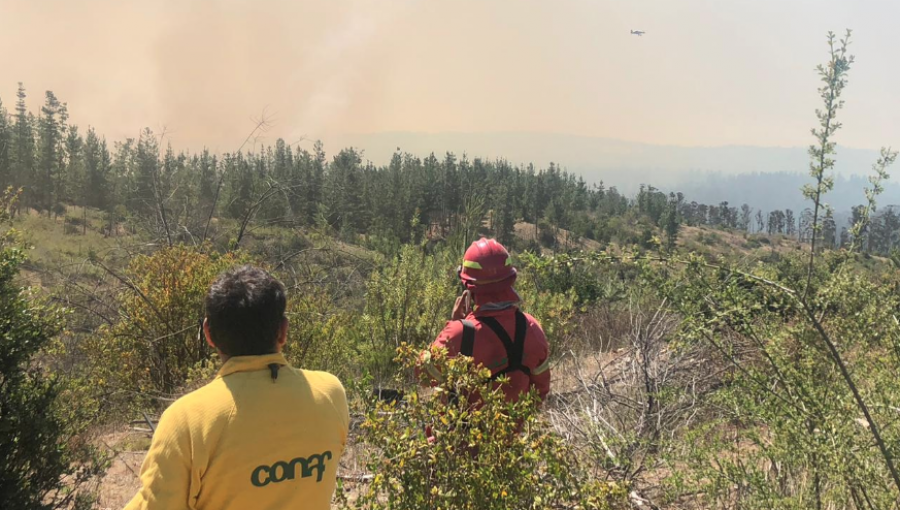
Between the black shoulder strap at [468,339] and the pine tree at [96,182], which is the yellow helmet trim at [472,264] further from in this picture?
the pine tree at [96,182]

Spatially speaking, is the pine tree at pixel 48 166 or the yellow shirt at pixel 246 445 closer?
the yellow shirt at pixel 246 445

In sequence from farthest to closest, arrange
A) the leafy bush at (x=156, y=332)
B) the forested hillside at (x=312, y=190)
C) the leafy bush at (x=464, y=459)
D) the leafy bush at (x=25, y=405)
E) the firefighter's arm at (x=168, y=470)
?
the forested hillside at (x=312, y=190) → the leafy bush at (x=156, y=332) → the leafy bush at (x=25, y=405) → the leafy bush at (x=464, y=459) → the firefighter's arm at (x=168, y=470)

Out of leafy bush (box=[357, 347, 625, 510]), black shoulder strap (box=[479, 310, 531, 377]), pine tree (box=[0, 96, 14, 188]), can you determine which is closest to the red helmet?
black shoulder strap (box=[479, 310, 531, 377])

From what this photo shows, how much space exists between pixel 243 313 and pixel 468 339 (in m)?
1.21

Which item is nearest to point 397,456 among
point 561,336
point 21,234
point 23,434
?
point 23,434

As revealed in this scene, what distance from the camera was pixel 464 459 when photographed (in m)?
1.88

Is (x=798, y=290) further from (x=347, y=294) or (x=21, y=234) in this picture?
(x=347, y=294)

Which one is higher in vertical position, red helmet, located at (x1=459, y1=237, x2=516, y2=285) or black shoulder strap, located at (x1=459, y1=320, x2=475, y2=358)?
red helmet, located at (x1=459, y1=237, x2=516, y2=285)

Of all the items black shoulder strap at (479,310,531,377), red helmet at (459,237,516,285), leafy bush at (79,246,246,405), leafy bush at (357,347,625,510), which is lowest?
leafy bush at (79,246,246,405)

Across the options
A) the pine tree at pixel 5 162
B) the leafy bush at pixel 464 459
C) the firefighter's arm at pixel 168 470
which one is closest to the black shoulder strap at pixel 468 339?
the leafy bush at pixel 464 459

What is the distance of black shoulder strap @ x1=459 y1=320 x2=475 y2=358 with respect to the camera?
2.45 meters

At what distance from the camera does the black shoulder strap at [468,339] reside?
96.6 inches

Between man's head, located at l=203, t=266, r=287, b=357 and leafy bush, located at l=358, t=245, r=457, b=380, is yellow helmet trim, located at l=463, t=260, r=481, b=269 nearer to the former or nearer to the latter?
man's head, located at l=203, t=266, r=287, b=357

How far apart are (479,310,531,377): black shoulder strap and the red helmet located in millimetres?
215
